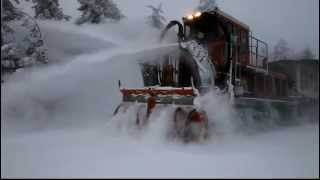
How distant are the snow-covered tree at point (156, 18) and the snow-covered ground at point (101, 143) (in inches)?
257

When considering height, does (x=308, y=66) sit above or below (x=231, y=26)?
below

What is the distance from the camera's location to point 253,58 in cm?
849

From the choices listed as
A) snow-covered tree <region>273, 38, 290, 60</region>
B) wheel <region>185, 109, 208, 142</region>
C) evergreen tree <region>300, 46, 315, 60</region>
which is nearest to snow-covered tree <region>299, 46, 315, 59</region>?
evergreen tree <region>300, 46, 315, 60</region>

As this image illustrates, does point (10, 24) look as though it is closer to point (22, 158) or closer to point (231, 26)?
point (22, 158)

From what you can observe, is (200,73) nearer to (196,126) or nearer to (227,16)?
(196,126)

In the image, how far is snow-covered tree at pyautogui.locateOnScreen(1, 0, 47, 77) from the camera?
29.4 feet

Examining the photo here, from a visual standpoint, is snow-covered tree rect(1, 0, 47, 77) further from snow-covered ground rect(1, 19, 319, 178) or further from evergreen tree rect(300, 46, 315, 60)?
evergreen tree rect(300, 46, 315, 60)

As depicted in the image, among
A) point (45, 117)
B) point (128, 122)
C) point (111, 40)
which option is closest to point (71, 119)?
point (45, 117)

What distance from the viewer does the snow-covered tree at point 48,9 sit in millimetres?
14516

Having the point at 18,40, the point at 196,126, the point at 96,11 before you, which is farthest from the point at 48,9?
the point at 196,126

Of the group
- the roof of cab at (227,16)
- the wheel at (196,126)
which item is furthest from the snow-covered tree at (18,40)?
the roof of cab at (227,16)

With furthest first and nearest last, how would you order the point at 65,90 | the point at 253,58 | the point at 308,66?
the point at 65,90, the point at 308,66, the point at 253,58

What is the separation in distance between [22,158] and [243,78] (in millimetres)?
5364

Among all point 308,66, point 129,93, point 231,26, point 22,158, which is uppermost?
point 231,26
